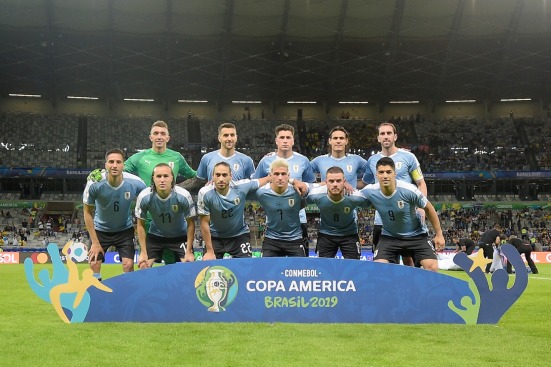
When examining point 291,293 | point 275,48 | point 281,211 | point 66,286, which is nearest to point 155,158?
point 281,211

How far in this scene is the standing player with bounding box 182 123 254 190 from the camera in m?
9.48

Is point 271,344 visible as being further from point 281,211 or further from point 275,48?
point 275,48

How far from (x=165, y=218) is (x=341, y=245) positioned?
239cm

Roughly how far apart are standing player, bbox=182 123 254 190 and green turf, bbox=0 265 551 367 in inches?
105

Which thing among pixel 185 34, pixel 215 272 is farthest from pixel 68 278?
pixel 185 34

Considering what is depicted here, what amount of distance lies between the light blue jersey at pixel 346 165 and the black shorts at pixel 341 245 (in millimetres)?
922

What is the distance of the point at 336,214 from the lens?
9.06 metres

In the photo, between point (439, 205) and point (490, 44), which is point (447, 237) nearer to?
point (439, 205)

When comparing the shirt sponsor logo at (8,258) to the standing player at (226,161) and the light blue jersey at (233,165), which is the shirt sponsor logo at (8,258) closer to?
the standing player at (226,161)

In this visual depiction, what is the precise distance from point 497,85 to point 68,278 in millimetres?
44802

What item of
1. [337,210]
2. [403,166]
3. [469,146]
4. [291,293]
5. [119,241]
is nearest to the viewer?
[291,293]

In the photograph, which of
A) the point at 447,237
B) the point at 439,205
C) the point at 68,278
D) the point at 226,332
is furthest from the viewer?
the point at 439,205

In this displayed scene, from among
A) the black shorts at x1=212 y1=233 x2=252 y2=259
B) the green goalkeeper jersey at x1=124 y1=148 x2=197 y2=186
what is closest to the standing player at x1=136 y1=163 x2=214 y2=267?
the black shorts at x1=212 y1=233 x2=252 y2=259

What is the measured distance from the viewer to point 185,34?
1585 inches
